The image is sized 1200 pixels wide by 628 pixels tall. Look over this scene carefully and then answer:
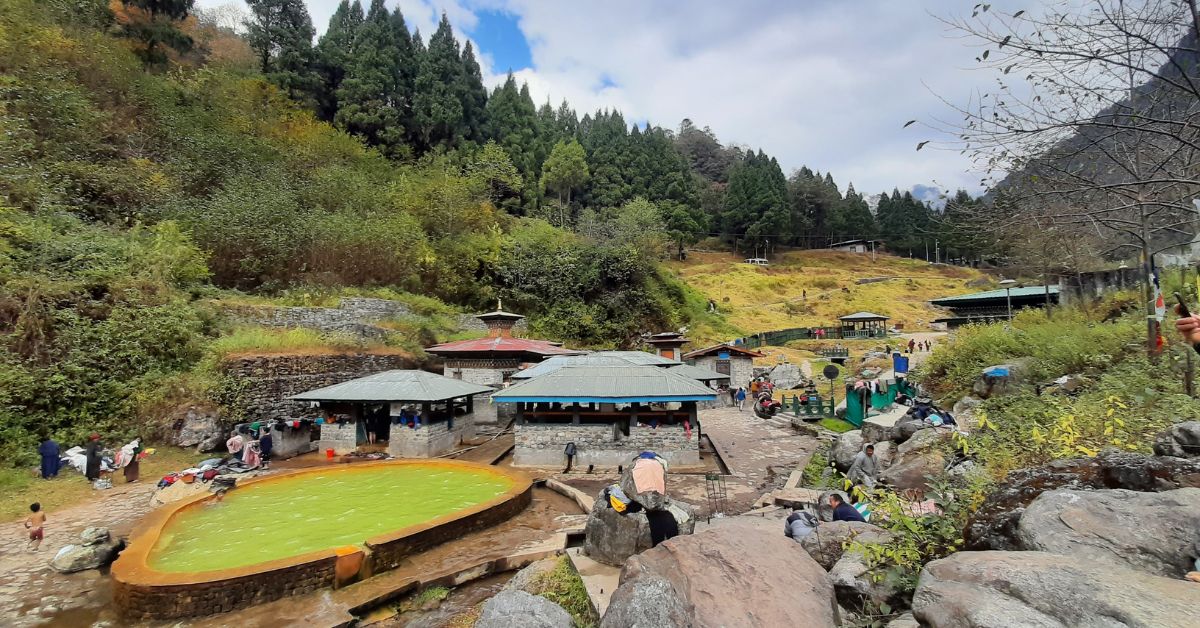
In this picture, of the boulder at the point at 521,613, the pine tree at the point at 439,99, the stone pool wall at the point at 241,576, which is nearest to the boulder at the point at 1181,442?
the boulder at the point at 521,613

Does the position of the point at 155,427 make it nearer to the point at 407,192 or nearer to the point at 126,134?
the point at 126,134

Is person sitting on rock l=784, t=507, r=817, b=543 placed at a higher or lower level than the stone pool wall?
higher

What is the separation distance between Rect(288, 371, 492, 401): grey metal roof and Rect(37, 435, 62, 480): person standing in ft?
15.1

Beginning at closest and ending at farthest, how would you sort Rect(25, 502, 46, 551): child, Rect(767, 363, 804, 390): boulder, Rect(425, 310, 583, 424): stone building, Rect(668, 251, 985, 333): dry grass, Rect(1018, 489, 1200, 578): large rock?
1. Rect(1018, 489, 1200, 578): large rock
2. Rect(25, 502, 46, 551): child
3. Rect(425, 310, 583, 424): stone building
4. Rect(767, 363, 804, 390): boulder
5. Rect(668, 251, 985, 333): dry grass

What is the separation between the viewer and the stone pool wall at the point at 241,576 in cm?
571

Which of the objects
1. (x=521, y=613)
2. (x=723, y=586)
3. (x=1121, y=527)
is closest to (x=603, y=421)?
(x=521, y=613)

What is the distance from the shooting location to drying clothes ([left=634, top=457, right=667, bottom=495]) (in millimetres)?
6410

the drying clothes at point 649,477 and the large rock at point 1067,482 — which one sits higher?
the large rock at point 1067,482

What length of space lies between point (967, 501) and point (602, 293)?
27.8 meters

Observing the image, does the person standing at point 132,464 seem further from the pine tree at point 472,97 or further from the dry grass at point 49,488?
the pine tree at point 472,97

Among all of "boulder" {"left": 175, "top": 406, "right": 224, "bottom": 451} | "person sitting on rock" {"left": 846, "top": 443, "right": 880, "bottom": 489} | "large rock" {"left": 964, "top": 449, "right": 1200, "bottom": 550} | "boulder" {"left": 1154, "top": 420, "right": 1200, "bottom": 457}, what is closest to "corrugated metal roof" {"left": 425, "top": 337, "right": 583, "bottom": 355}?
"boulder" {"left": 175, "top": 406, "right": 224, "bottom": 451}

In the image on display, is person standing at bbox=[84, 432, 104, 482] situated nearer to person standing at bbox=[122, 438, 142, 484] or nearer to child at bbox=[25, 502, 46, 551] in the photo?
person standing at bbox=[122, 438, 142, 484]

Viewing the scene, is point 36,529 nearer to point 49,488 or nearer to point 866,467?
point 49,488

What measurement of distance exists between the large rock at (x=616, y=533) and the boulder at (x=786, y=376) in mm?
22103
